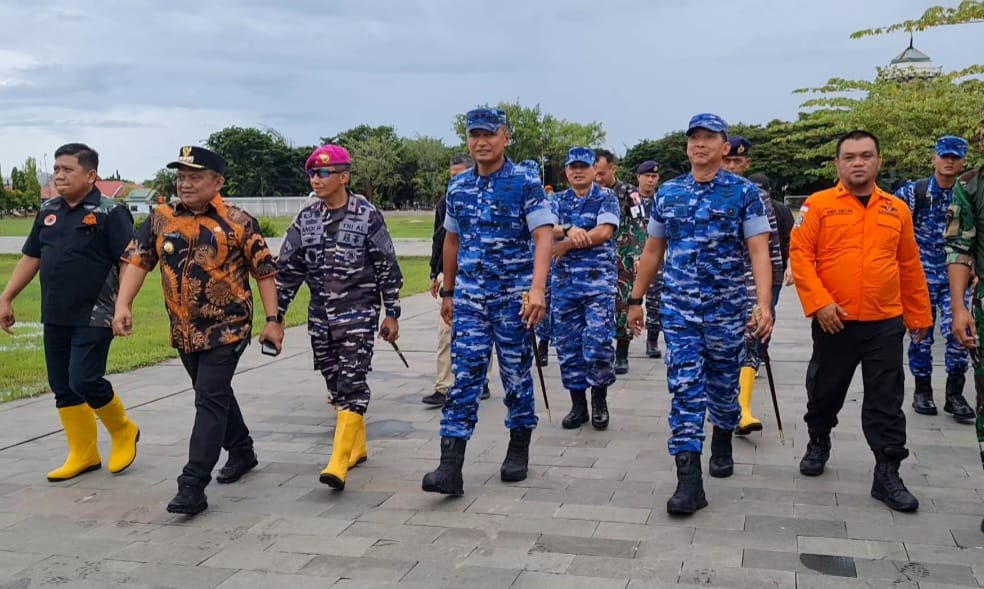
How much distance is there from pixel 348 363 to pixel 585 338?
1.82 meters

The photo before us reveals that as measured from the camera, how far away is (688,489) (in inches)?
169

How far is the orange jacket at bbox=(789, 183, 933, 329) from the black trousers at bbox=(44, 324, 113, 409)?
153 inches

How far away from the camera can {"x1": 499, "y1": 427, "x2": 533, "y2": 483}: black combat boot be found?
4883mm

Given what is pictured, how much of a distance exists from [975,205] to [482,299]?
253 cm

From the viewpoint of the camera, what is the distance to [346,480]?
500 cm

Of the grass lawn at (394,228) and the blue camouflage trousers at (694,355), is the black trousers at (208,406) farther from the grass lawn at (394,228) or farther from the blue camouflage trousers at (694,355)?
the grass lawn at (394,228)

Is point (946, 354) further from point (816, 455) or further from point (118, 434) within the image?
point (118, 434)

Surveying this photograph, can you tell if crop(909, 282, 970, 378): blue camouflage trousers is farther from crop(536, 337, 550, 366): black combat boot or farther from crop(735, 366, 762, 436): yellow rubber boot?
crop(536, 337, 550, 366): black combat boot

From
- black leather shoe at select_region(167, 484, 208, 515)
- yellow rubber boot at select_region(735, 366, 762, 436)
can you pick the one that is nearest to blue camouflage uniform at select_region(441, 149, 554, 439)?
black leather shoe at select_region(167, 484, 208, 515)

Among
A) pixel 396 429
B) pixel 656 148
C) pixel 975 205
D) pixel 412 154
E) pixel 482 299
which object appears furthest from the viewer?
pixel 412 154

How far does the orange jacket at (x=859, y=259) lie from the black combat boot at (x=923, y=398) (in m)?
2.10

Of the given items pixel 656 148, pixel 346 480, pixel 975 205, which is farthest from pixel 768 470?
pixel 656 148

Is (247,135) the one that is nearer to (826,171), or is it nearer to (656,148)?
(656,148)

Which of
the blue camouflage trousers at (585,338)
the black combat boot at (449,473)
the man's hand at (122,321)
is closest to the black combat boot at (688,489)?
the black combat boot at (449,473)
